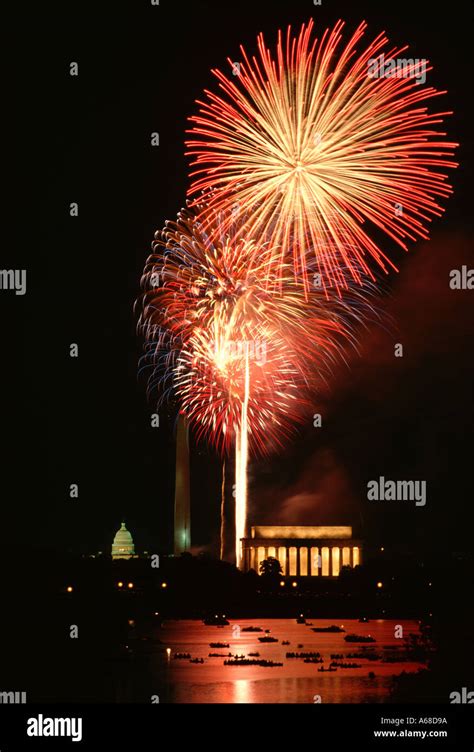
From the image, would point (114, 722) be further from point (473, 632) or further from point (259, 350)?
point (259, 350)

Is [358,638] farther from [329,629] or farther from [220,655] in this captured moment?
[220,655]

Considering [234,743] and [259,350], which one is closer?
[234,743]

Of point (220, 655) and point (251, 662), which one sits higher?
point (220, 655)

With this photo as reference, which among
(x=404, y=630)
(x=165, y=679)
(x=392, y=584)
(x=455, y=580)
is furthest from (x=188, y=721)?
(x=392, y=584)

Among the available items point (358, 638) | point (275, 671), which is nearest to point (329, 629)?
point (358, 638)

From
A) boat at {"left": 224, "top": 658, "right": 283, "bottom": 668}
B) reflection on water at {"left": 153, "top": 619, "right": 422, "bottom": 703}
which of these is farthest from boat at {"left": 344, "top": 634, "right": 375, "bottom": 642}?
boat at {"left": 224, "top": 658, "right": 283, "bottom": 668}

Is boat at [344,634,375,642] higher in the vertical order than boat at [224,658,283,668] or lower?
higher

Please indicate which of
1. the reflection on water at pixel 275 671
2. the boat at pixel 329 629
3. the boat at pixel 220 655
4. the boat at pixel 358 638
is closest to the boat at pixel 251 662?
the reflection on water at pixel 275 671

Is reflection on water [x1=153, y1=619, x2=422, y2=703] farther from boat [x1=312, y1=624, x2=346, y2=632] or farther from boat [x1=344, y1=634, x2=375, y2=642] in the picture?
boat [x1=312, y1=624, x2=346, y2=632]
